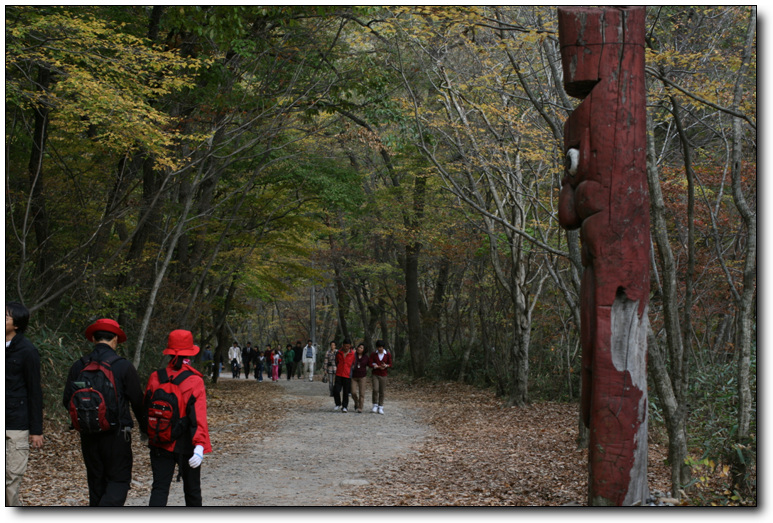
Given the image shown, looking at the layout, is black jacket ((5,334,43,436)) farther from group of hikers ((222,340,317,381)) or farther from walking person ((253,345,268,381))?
walking person ((253,345,268,381))

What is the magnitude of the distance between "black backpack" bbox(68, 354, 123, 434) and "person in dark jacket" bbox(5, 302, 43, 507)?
0.89 feet

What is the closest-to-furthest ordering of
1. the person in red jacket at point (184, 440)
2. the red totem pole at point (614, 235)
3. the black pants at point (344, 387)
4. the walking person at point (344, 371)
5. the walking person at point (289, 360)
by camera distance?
the red totem pole at point (614, 235), the person in red jacket at point (184, 440), the walking person at point (344, 371), the black pants at point (344, 387), the walking person at point (289, 360)

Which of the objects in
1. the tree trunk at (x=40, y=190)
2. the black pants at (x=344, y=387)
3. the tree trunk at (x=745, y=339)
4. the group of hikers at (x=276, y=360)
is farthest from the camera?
the group of hikers at (x=276, y=360)

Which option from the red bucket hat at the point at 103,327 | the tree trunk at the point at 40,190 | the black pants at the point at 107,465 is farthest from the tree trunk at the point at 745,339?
the tree trunk at the point at 40,190

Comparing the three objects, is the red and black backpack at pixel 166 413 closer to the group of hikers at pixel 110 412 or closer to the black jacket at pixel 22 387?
the group of hikers at pixel 110 412

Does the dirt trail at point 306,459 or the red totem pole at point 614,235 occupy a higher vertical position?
the red totem pole at point 614,235

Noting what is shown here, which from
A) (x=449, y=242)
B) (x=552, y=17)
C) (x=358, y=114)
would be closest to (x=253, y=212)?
(x=358, y=114)

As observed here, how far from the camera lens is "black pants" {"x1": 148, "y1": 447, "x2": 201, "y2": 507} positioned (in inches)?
196

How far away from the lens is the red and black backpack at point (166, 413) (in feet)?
16.0

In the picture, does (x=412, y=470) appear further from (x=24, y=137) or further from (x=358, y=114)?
(x=358, y=114)

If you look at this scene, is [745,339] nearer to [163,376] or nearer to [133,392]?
[163,376]

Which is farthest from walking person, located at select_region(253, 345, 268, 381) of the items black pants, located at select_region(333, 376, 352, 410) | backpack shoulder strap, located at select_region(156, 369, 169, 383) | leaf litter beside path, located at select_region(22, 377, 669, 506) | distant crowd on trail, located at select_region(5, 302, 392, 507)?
backpack shoulder strap, located at select_region(156, 369, 169, 383)

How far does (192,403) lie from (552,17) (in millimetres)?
7728

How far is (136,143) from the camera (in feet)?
40.6
